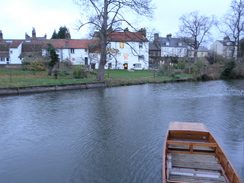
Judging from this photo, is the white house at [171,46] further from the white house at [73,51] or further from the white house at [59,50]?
the white house at [59,50]

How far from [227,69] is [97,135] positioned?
35.1m

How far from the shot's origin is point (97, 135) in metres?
10.4

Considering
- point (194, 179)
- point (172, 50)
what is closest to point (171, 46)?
point (172, 50)

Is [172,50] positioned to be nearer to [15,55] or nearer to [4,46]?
[15,55]

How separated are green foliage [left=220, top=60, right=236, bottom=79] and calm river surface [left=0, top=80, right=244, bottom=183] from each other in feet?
75.2

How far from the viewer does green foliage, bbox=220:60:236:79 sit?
39153mm

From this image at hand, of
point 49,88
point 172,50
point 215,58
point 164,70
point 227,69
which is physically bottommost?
point 49,88

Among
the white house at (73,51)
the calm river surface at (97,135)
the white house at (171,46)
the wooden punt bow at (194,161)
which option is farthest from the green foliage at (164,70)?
the white house at (171,46)

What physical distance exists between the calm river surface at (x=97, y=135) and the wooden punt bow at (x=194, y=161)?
831 millimetres

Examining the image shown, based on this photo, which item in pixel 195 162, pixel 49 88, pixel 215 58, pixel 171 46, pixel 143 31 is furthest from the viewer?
pixel 171 46

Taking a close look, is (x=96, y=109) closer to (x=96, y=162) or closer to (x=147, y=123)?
(x=147, y=123)

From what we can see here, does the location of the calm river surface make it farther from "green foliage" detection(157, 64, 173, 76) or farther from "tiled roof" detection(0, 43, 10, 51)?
"tiled roof" detection(0, 43, 10, 51)

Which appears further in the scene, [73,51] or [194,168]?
[73,51]

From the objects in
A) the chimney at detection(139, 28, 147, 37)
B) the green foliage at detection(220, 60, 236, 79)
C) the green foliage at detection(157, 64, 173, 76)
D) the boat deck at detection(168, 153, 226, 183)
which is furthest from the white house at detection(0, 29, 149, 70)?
the boat deck at detection(168, 153, 226, 183)
